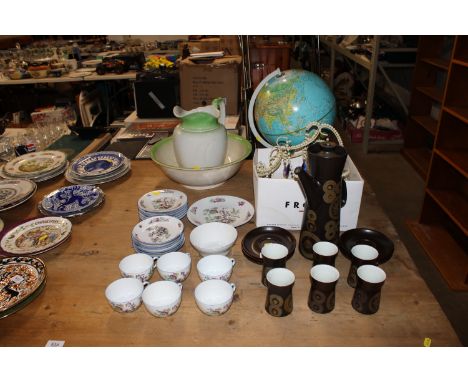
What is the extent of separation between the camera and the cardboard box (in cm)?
225

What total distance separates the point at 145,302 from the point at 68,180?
814 millimetres

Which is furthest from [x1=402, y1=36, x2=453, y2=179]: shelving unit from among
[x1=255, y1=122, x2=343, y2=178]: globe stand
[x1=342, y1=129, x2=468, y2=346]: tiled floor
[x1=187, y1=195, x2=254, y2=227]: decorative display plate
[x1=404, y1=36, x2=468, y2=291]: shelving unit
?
[x1=187, y1=195, x2=254, y2=227]: decorative display plate

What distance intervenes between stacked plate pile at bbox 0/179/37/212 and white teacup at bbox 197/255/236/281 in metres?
0.74

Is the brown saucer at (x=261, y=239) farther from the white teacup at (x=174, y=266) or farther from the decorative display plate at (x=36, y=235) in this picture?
the decorative display plate at (x=36, y=235)

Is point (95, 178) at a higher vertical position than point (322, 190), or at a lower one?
lower

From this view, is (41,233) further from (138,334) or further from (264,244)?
(264,244)

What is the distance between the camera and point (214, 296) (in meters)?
0.82

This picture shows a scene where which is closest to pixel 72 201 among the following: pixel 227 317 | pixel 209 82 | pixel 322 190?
pixel 227 317

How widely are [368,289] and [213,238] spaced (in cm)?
42

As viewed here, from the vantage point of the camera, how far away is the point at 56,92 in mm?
4332

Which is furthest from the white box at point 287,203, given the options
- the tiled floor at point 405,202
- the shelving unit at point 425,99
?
the shelving unit at point 425,99

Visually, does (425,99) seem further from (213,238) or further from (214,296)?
(214,296)

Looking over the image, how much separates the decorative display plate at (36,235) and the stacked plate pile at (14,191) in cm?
16

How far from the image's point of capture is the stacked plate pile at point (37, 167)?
1409 millimetres
